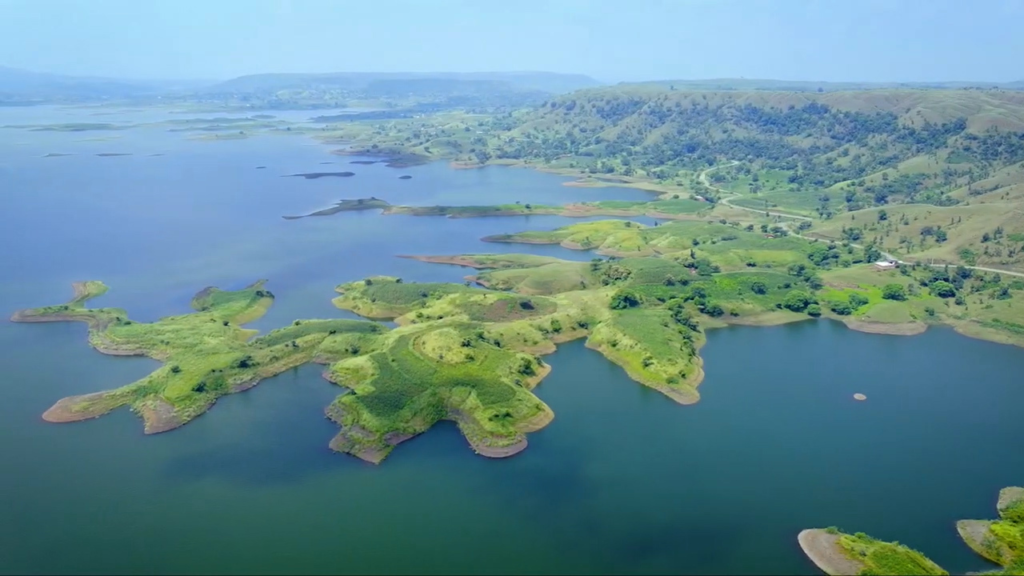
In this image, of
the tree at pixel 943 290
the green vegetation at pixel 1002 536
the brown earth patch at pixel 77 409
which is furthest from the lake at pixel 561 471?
the tree at pixel 943 290

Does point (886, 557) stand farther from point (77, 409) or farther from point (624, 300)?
point (77, 409)

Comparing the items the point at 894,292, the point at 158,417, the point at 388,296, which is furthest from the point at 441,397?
the point at 894,292

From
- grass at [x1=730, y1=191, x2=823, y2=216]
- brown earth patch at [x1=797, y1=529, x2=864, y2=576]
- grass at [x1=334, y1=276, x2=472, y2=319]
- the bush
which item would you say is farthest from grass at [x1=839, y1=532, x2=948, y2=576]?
grass at [x1=730, y1=191, x2=823, y2=216]

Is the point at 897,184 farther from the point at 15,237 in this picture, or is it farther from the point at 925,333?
the point at 15,237

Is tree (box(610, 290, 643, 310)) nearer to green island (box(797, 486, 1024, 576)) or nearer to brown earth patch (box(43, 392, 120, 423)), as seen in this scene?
green island (box(797, 486, 1024, 576))

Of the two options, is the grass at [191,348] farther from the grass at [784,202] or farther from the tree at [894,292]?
the grass at [784,202]
